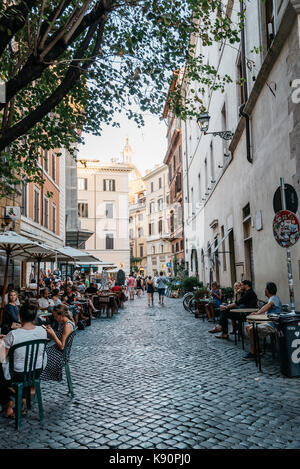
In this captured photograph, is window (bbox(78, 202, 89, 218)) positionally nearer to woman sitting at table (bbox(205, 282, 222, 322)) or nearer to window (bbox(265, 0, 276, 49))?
woman sitting at table (bbox(205, 282, 222, 322))

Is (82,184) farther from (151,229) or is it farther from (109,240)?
(151,229)

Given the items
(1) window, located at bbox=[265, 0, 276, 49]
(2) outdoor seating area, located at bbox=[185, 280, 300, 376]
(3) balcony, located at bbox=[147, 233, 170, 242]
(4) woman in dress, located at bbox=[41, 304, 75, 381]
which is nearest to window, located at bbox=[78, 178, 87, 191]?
(3) balcony, located at bbox=[147, 233, 170, 242]

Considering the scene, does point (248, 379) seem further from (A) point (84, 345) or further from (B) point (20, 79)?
(B) point (20, 79)

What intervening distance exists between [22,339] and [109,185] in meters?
54.0

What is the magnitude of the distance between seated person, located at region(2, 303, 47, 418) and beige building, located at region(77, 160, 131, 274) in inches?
2012

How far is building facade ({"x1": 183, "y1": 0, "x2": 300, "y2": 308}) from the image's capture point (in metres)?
7.76

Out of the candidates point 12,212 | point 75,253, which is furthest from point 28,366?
point 75,253

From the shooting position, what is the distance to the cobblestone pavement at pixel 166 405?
156 inches

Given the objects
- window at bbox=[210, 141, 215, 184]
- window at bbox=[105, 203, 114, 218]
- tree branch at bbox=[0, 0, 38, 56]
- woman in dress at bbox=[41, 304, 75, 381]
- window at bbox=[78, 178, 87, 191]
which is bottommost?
woman in dress at bbox=[41, 304, 75, 381]

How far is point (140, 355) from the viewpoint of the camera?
823cm

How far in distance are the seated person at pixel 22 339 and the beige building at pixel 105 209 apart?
168ft

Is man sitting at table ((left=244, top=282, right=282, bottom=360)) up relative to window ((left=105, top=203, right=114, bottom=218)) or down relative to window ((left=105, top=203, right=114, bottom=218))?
down

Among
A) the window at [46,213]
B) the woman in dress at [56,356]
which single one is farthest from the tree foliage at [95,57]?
the window at [46,213]
